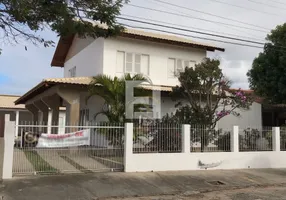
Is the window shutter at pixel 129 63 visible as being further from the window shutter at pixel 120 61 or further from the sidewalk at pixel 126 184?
the sidewalk at pixel 126 184

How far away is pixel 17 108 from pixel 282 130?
23.1 meters

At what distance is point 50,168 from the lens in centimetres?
1194

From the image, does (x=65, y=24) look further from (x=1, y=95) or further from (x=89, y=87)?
(x=1, y=95)

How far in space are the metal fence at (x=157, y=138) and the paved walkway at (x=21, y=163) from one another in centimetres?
366

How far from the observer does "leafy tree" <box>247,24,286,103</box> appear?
819 inches

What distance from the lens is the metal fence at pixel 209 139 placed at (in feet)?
47.5

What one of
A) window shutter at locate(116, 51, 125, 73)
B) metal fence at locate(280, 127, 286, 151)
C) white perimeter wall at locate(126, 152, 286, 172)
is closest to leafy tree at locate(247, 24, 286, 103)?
metal fence at locate(280, 127, 286, 151)

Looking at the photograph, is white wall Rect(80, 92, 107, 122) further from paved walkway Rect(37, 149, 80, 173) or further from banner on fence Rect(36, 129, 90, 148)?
paved walkway Rect(37, 149, 80, 173)

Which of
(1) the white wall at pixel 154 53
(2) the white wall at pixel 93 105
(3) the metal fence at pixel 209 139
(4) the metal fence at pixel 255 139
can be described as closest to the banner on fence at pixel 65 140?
(3) the metal fence at pixel 209 139

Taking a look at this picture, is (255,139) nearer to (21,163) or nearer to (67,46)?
(21,163)

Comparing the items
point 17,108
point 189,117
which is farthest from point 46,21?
point 17,108

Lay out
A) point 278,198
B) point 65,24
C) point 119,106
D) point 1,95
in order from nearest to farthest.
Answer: point 65,24
point 278,198
point 119,106
point 1,95

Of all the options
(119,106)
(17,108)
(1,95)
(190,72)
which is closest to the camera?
(119,106)

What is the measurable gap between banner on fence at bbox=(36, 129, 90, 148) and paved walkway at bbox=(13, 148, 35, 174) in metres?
0.60
